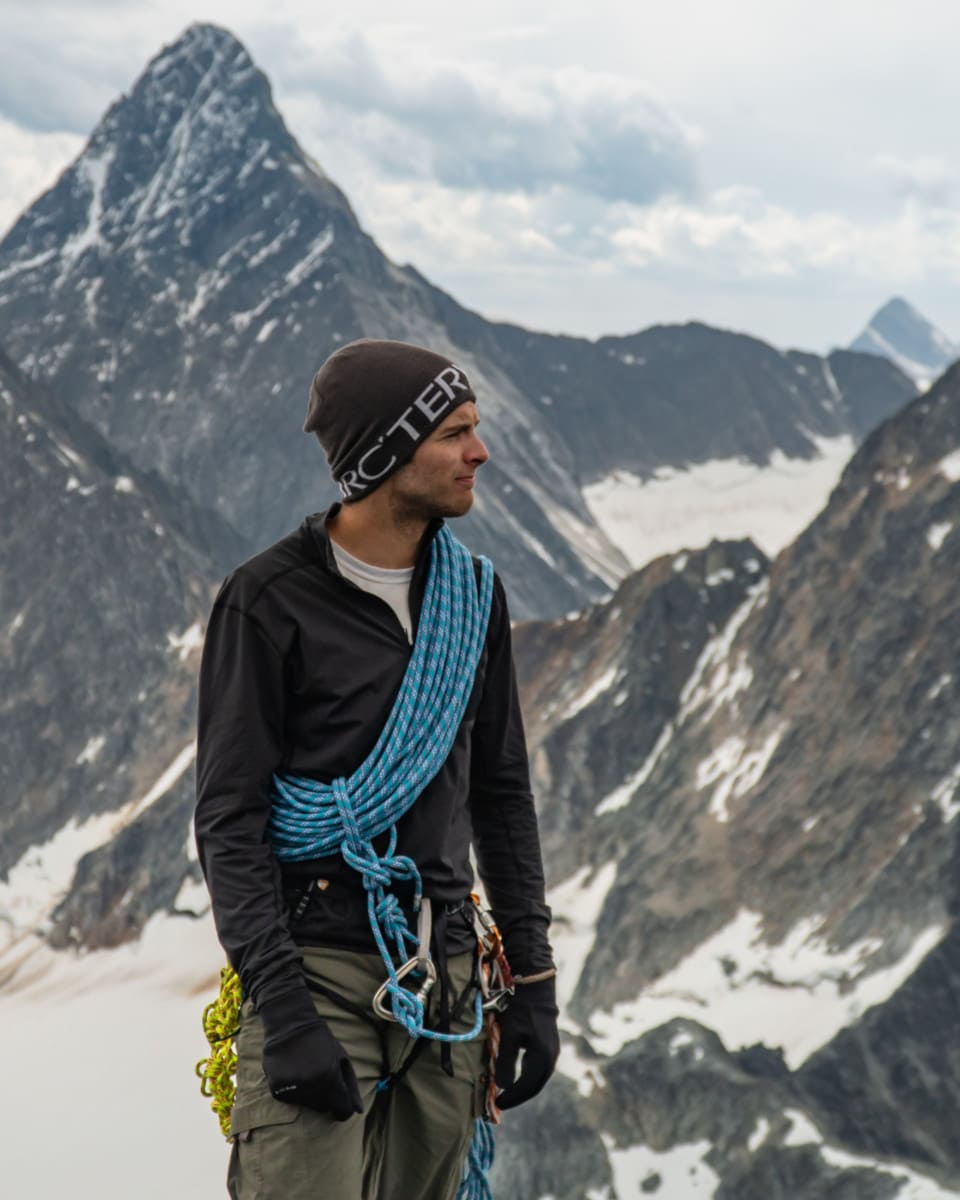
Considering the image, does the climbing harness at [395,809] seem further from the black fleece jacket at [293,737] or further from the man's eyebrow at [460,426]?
the man's eyebrow at [460,426]

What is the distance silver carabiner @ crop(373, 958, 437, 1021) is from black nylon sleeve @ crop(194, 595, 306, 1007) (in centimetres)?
29

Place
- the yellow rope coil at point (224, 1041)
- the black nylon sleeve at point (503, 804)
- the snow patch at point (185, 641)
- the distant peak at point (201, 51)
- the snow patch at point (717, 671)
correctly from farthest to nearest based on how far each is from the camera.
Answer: the distant peak at point (201, 51), the snow patch at point (185, 641), the snow patch at point (717, 671), the black nylon sleeve at point (503, 804), the yellow rope coil at point (224, 1041)

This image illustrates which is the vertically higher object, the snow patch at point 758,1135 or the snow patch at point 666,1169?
the snow patch at point 758,1135

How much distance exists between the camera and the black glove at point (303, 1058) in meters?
4.45

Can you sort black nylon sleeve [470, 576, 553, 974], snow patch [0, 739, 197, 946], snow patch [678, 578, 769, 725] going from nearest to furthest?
black nylon sleeve [470, 576, 553, 974]
snow patch [678, 578, 769, 725]
snow patch [0, 739, 197, 946]

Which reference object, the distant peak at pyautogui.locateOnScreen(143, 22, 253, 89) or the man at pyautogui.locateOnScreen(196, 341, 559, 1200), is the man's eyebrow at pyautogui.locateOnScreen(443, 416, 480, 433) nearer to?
the man at pyautogui.locateOnScreen(196, 341, 559, 1200)

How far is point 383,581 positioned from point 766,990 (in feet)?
146

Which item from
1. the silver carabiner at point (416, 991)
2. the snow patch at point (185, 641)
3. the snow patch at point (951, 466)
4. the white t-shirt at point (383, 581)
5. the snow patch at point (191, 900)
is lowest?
the snow patch at point (191, 900)

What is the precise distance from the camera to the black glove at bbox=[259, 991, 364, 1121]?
4453 millimetres

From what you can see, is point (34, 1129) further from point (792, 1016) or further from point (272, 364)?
point (272, 364)

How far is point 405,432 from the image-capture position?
16.5ft

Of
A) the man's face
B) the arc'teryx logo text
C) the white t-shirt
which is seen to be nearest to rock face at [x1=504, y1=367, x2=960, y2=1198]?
the white t-shirt

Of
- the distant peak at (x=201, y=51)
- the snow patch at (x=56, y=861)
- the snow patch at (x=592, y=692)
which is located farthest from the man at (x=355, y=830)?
the distant peak at (x=201, y=51)

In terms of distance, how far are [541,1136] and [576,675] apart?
32334mm
